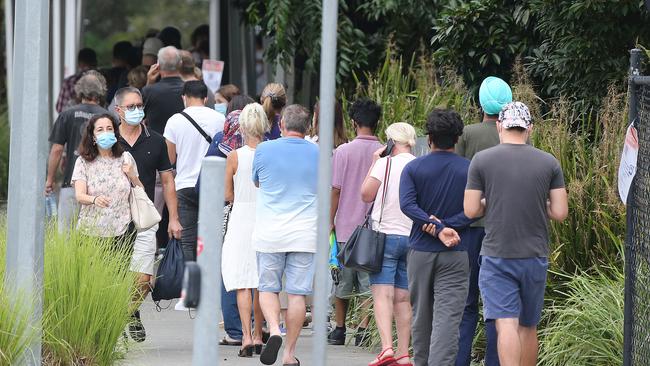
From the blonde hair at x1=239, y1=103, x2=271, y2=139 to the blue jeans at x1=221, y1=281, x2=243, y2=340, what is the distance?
4.05ft

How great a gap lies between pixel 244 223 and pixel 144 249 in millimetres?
829

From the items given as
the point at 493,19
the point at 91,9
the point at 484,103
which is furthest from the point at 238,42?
the point at 91,9

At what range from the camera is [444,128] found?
8172mm

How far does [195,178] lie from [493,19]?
10.0 ft

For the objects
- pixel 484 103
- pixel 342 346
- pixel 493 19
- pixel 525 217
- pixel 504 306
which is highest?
pixel 493 19

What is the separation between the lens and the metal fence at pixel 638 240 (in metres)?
7.37

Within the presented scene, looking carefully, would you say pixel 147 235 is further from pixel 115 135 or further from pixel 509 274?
pixel 509 274

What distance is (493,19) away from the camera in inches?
484

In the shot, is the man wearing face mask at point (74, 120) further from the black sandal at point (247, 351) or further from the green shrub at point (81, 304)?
the green shrub at point (81, 304)

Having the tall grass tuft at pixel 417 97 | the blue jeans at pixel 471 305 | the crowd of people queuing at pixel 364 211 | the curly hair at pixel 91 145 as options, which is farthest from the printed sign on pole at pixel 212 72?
the blue jeans at pixel 471 305

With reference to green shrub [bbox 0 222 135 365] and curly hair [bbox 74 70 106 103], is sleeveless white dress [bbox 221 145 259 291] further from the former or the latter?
curly hair [bbox 74 70 106 103]

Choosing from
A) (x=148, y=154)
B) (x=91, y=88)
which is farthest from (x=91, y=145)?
(x=91, y=88)

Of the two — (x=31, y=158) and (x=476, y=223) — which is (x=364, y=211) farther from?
(x=31, y=158)

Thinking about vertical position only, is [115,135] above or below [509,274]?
above
